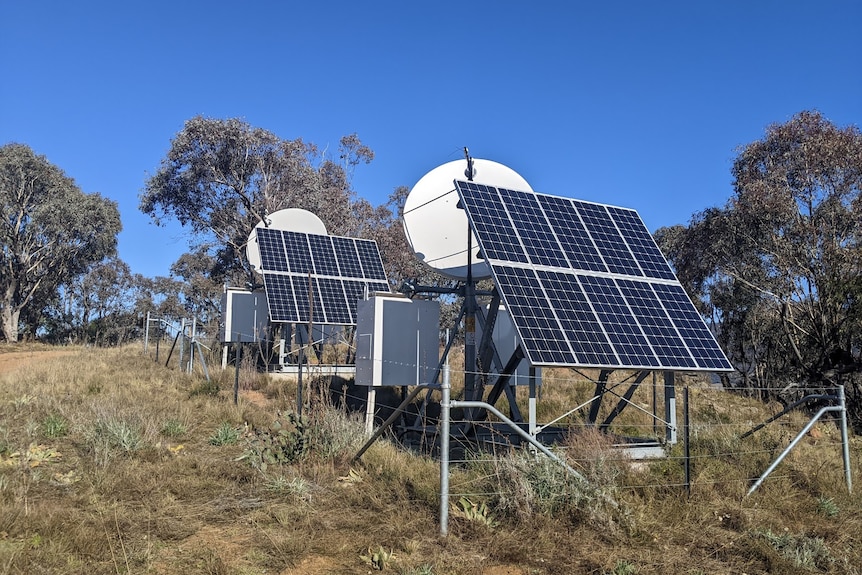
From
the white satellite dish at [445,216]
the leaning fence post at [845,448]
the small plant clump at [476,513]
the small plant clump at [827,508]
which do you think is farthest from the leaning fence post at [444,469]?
the white satellite dish at [445,216]

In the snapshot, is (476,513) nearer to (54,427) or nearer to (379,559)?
(379,559)

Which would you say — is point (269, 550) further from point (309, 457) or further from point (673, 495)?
point (673, 495)

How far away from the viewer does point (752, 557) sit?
249 inches

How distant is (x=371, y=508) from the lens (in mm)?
7406

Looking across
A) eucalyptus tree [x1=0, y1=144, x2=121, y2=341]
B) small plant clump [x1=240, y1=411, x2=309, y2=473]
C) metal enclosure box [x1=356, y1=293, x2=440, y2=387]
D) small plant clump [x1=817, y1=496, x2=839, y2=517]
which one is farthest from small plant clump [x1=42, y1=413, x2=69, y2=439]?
eucalyptus tree [x1=0, y1=144, x2=121, y2=341]

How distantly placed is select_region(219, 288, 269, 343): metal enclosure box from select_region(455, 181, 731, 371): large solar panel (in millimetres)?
12807

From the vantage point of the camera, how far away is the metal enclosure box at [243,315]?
22.1 meters

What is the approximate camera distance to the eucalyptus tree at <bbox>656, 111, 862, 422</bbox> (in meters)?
19.6

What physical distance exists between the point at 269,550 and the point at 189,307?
5128 centimetres

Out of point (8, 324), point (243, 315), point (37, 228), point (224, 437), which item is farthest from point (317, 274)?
point (8, 324)

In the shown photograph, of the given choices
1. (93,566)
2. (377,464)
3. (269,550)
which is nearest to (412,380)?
(377,464)

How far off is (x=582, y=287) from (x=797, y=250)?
1403 cm

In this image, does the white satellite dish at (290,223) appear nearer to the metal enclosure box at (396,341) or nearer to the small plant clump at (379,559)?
the metal enclosure box at (396,341)

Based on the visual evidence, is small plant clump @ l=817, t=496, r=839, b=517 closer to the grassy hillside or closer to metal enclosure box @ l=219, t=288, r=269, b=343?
the grassy hillside
